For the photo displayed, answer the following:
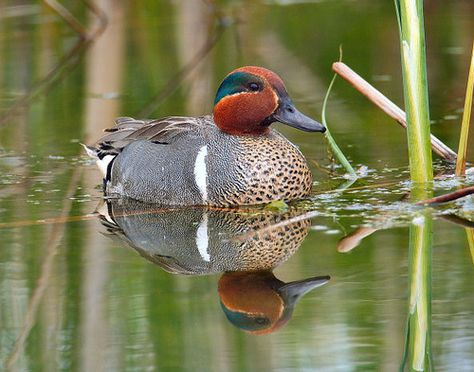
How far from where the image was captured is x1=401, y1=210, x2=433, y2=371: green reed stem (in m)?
4.41

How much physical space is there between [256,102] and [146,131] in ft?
3.00

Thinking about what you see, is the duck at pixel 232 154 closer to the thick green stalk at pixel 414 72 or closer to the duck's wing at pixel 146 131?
the duck's wing at pixel 146 131

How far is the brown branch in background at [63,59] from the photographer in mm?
10993

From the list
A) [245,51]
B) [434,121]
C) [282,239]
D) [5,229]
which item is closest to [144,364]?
[282,239]

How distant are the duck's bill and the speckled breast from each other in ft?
0.60

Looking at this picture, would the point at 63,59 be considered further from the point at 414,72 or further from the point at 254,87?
the point at 414,72

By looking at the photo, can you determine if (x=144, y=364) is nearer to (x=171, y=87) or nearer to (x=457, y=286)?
(x=457, y=286)

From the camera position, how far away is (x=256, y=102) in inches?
285

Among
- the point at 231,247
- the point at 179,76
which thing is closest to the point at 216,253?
the point at 231,247

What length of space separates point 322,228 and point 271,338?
5.87 feet

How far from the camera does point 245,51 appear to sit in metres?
12.9

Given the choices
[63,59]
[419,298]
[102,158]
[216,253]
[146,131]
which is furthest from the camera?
[63,59]

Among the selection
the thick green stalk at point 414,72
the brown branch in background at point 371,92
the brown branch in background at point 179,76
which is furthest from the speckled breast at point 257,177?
the brown branch in background at point 179,76

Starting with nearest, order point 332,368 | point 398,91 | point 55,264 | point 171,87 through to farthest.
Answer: point 332,368 < point 55,264 < point 398,91 < point 171,87
